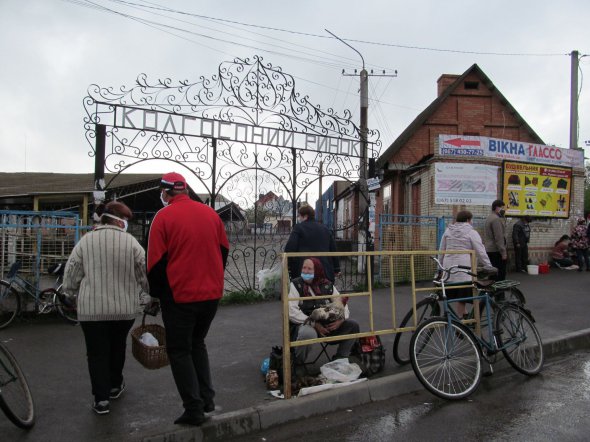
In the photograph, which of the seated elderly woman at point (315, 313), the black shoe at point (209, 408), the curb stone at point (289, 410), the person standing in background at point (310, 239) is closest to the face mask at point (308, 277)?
the seated elderly woman at point (315, 313)

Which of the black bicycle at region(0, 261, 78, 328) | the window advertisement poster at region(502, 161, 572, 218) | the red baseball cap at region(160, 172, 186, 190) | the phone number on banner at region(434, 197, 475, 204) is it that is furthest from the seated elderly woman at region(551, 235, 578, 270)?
the red baseball cap at region(160, 172, 186, 190)

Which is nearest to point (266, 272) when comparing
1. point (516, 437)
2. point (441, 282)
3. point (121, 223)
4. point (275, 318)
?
point (275, 318)

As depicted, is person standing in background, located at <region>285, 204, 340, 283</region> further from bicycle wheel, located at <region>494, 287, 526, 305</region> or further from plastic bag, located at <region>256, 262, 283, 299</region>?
plastic bag, located at <region>256, 262, 283, 299</region>

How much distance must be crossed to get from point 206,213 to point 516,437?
286cm

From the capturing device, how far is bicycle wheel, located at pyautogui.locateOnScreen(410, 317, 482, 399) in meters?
4.27

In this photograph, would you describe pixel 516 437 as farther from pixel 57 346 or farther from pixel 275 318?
pixel 57 346

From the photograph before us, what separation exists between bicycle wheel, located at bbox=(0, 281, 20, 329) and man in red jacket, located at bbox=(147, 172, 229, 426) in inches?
173

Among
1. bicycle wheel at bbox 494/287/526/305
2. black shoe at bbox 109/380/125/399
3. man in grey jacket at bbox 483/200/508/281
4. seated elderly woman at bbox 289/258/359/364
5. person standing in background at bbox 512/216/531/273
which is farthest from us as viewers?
person standing in background at bbox 512/216/531/273

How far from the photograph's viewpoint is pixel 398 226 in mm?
10805

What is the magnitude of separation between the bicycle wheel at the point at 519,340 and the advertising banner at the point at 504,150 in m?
7.65

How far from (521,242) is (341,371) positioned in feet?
31.9

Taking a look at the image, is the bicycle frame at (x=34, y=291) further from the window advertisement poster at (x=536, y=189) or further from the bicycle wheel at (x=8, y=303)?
the window advertisement poster at (x=536, y=189)

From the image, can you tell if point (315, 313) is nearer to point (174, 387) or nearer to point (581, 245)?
point (174, 387)

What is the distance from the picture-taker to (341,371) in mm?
4438
